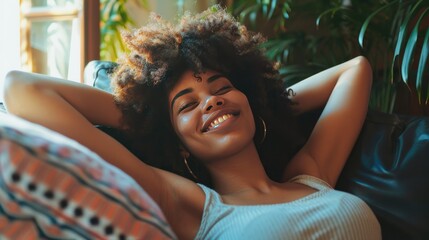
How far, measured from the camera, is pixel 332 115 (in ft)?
4.53

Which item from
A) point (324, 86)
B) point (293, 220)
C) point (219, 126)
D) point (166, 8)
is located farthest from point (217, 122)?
point (166, 8)

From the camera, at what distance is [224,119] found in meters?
1.20

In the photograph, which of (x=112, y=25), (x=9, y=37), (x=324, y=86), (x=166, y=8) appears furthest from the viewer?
(x=166, y=8)

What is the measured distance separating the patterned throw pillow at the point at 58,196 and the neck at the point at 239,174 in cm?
53

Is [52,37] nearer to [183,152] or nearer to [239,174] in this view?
[183,152]

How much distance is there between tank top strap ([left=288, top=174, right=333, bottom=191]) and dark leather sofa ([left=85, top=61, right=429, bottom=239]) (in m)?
0.08

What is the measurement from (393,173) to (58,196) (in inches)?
32.2

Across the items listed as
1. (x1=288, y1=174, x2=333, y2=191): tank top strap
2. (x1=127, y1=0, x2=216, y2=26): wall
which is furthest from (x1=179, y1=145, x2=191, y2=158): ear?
(x1=127, y1=0, x2=216, y2=26): wall

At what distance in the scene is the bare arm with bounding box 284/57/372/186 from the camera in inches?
52.4

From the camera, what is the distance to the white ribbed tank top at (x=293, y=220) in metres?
1.06

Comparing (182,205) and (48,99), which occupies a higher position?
(48,99)

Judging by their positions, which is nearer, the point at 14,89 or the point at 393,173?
the point at 14,89

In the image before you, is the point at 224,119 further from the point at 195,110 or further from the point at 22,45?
the point at 22,45

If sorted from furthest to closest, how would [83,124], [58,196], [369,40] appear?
[369,40] → [83,124] → [58,196]
